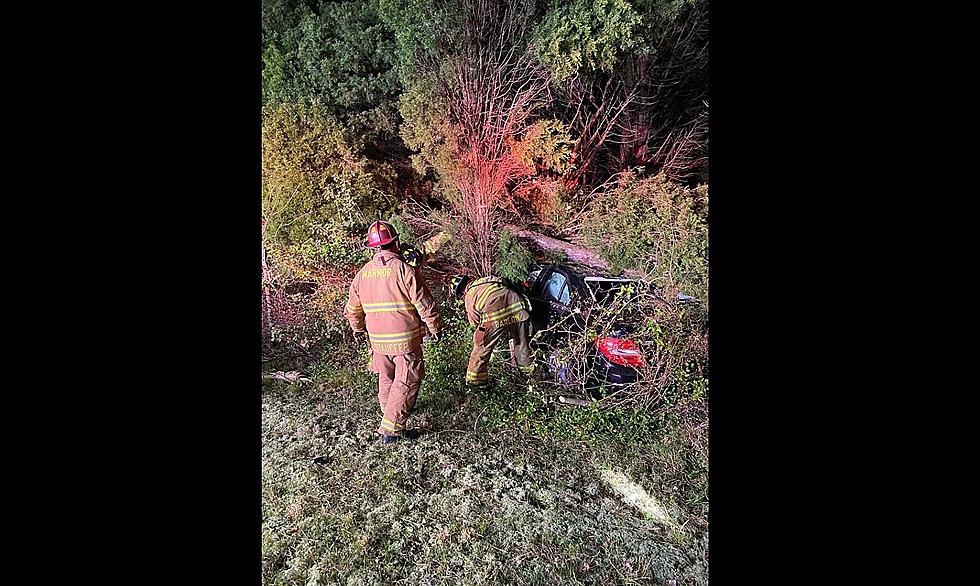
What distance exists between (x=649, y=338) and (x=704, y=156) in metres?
2.61

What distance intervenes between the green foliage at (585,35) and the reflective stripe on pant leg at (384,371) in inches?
147

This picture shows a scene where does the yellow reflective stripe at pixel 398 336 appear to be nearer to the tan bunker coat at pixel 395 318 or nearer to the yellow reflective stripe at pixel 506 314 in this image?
the tan bunker coat at pixel 395 318

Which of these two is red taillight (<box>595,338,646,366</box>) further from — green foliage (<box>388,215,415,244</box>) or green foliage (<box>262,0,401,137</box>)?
green foliage (<box>262,0,401,137</box>)

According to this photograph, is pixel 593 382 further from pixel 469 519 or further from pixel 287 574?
pixel 287 574

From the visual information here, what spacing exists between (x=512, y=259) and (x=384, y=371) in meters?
2.26

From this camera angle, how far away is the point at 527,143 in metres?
6.30

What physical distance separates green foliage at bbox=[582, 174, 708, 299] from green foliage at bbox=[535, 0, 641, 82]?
1408 mm

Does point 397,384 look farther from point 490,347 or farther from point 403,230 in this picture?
point 403,230

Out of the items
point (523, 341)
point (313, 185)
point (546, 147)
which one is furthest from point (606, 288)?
point (313, 185)

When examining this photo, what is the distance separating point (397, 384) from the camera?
492cm

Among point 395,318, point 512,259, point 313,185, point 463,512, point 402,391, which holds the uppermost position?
point 313,185

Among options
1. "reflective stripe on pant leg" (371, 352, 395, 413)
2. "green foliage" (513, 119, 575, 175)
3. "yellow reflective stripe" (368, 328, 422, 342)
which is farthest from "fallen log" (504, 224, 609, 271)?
"reflective stripe on pant leg" (371, 352, 395, 413)

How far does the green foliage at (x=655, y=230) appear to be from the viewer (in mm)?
5438

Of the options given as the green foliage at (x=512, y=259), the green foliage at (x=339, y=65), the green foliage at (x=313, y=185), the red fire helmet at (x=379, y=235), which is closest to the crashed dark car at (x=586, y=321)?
the green foliage at (x=512, y=259)
